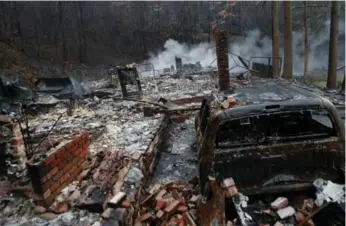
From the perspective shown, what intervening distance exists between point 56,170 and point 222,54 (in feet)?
19.6

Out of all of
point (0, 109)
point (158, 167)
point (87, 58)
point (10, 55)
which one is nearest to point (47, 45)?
point (87, 58)

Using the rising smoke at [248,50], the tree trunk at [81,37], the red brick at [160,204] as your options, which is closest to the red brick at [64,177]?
the red brick at [160,204]

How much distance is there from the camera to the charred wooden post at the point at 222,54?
8125 mm

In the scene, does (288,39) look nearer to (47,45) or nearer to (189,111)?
(189,111)

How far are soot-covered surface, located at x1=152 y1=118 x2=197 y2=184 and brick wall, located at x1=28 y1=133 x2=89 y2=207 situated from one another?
1.41m

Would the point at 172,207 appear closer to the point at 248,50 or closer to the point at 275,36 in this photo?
the point at 275,36

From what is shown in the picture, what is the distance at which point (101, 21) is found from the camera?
29328 millimetres

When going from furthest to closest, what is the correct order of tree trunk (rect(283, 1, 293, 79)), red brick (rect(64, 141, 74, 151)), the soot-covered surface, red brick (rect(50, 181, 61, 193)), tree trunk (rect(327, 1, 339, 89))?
A: tree trunk (rect(283, 1, 293, 79)), tree trunk (rect(327, 1, 339, 89)), the soot-covered surface, red brick (rect(64, 141, 74, 151)), red brick (rect(50, 181, 61, 193))

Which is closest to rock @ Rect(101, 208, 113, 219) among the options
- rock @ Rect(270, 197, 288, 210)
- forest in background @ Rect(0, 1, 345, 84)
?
rock @ Rect(270, 197, 288, 210)

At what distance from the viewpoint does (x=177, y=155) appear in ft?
19.3

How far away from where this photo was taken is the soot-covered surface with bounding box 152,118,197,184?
509 cm

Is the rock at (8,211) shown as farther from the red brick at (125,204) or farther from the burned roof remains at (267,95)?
the burned roof remains at (267,95)

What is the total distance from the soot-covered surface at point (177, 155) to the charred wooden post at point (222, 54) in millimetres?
1897

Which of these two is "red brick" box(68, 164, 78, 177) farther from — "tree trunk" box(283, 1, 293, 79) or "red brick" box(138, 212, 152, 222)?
"tree trunk" box(283, 1, 293, 79)
